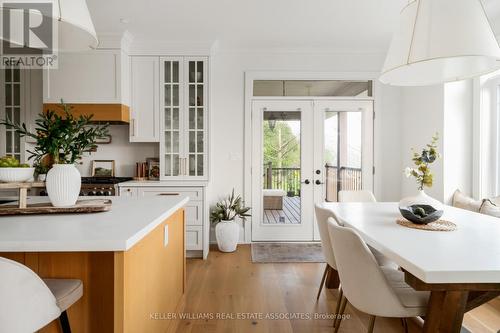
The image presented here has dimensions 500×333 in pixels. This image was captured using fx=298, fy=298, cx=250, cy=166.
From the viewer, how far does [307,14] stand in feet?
10.1

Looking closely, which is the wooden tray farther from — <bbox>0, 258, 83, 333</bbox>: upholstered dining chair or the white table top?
the white table top

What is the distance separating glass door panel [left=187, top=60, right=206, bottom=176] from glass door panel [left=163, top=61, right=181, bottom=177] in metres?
0.14

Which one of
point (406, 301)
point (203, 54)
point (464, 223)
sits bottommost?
point (406, 301)

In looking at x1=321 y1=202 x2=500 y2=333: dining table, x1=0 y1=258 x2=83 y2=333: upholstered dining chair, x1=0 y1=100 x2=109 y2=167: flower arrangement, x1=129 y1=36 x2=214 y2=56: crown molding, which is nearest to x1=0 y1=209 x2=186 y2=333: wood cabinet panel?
x1=0 y1=258 x2=83 y2=333: upholstered dining chair

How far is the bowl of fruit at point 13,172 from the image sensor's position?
149cm

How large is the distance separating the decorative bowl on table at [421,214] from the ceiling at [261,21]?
2.03 metres

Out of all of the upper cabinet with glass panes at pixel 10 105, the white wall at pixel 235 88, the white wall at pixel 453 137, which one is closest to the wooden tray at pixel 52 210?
the white wall at pixel 235 88

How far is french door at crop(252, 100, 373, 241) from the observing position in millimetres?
4133

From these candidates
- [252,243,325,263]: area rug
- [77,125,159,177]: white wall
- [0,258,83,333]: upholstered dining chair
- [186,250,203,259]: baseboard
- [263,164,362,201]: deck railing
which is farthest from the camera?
[263,164,362,201]: deck railing

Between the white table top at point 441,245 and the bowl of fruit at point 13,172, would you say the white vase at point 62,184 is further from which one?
the white table top at point 441,245

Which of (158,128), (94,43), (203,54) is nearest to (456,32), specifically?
(94,43)

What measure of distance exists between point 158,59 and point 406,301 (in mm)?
3583

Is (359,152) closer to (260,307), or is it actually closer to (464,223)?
(464,223)

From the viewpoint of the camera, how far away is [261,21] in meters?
3.24
